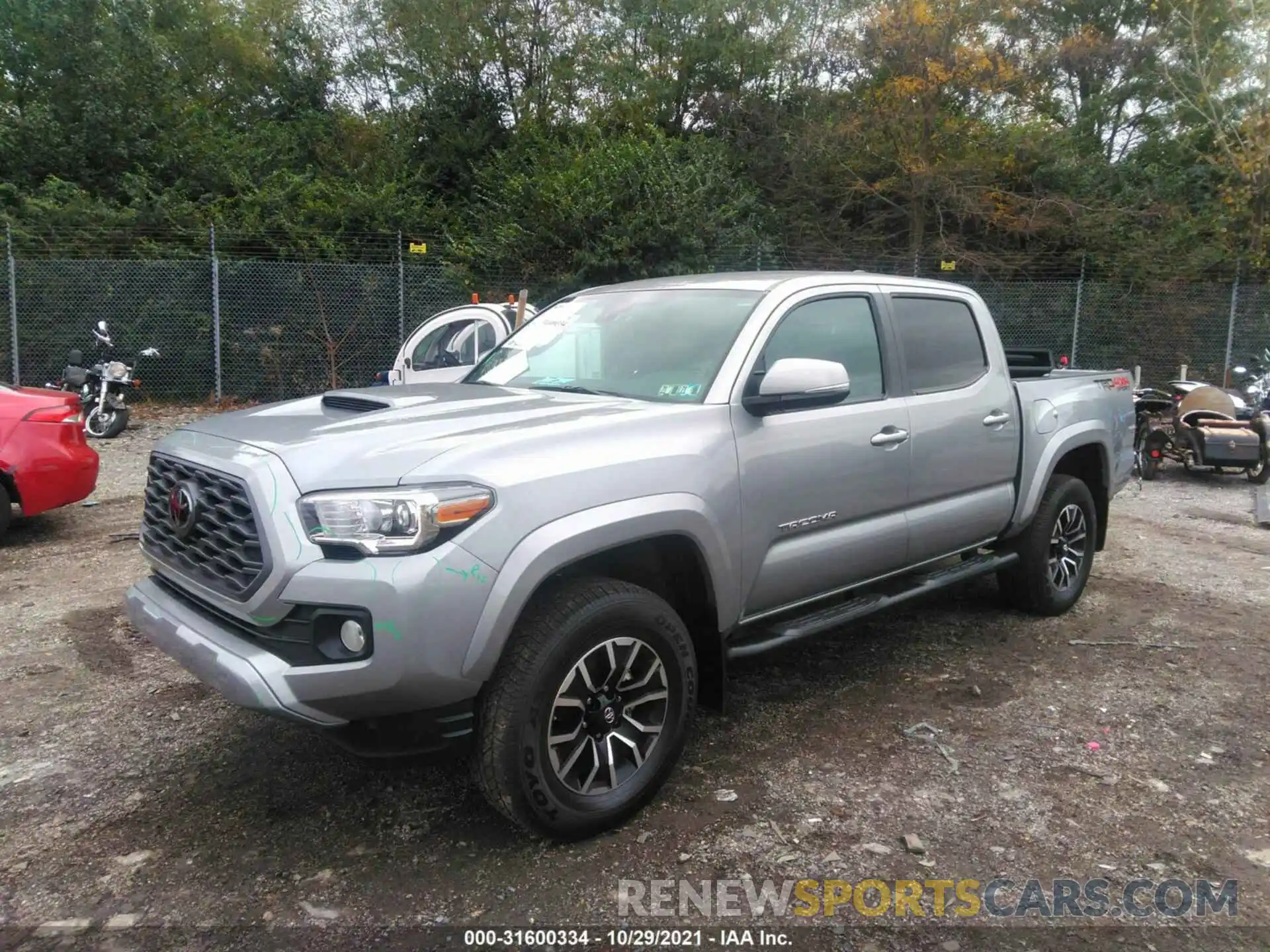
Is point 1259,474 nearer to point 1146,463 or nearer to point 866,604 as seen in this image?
point 1146,463

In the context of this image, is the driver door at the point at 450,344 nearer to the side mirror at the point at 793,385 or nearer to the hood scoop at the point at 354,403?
the hood scoop at the point at 354,403

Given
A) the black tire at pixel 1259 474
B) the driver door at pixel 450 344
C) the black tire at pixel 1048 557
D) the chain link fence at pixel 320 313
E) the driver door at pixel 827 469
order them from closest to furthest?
the driver door at pixel 827 469, the black tire at pixel 1048 557, the black tire at pixel 1259 474, the driver door at pixel 450 344, the chain link fence at pixel 320 313

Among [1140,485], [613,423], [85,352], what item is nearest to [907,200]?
[1140,485]

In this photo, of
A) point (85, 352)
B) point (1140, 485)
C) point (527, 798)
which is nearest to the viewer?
point (527, 798)

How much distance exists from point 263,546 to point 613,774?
51.7 inches

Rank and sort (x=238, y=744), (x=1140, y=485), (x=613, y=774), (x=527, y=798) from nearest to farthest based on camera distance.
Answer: (x=527, y=798), (x=613, y=774), (x=238, y=744), (x=1140, y=485)

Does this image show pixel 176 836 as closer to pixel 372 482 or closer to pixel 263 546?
pixel 263 546

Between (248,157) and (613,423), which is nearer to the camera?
(613,423)

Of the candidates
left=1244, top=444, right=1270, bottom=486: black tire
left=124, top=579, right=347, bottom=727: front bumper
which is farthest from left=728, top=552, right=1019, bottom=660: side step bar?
left=1244, top=444, right=1270, bottom=486: black tire

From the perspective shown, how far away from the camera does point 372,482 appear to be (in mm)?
2650

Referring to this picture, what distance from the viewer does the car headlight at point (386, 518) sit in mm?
2596

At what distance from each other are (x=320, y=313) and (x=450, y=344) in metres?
5.79

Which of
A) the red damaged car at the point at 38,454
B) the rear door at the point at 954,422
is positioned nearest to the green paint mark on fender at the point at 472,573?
the rear door at the point at 954,422

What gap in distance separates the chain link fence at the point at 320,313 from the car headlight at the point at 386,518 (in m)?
14.0
